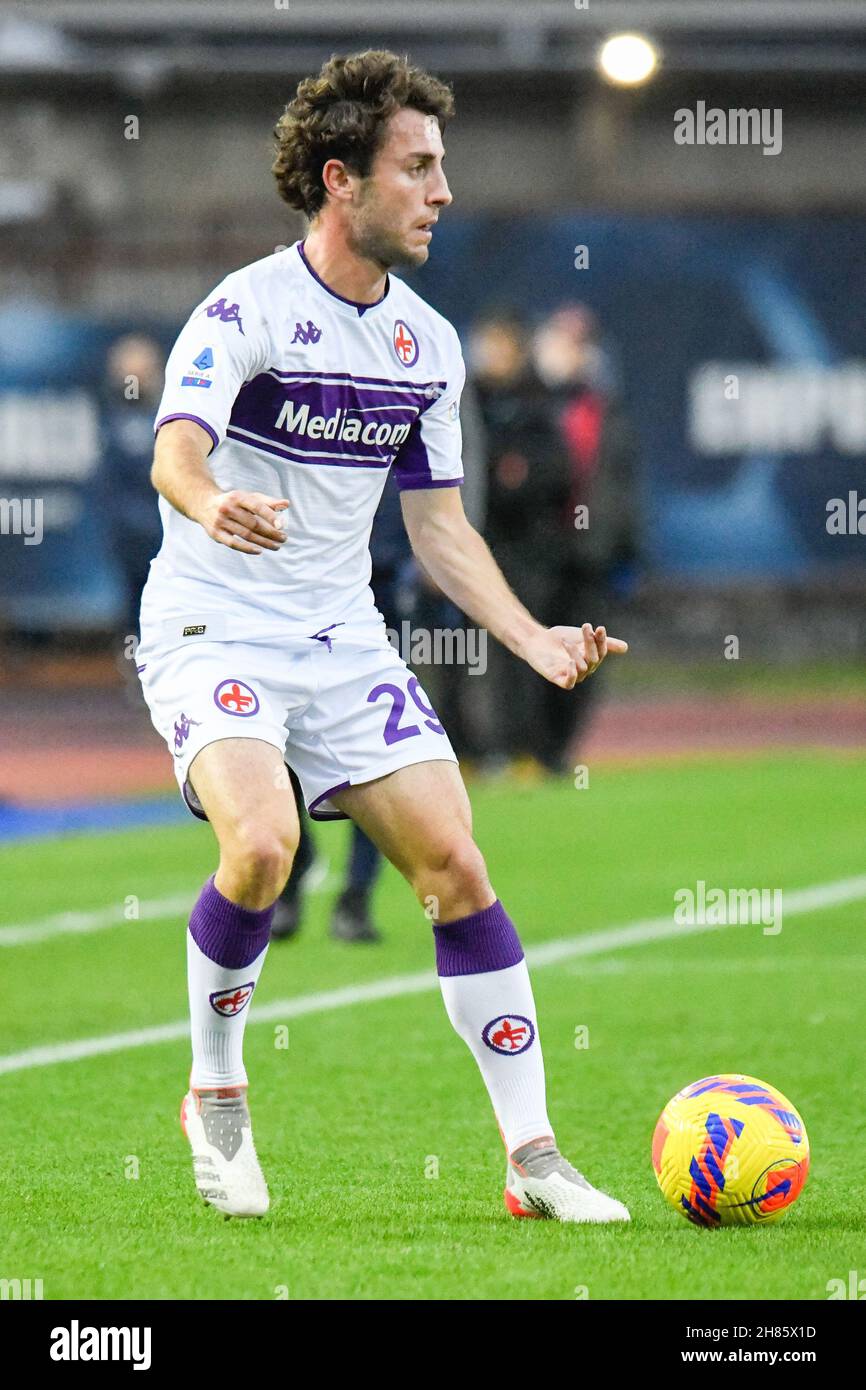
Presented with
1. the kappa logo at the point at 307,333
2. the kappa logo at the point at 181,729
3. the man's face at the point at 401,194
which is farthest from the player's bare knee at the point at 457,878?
the man's face at the point at 401,194

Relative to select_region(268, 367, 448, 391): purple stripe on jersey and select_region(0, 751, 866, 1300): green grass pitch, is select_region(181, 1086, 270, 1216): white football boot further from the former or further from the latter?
select_region(268, 367, 448, 391): purple stripe on jersey

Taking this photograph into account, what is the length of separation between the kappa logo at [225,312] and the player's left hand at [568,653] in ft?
3.08

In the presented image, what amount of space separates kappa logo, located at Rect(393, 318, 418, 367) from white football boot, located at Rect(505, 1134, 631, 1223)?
1.76 meters

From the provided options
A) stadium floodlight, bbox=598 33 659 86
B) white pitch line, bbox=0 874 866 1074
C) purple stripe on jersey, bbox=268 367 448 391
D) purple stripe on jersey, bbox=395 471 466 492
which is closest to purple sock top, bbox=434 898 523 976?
purple stripe on jersey, bbox=395 471 466 492

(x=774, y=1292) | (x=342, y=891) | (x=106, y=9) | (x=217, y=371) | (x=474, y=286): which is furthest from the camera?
(x=106, y=9)

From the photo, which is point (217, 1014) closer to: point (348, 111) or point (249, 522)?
point (249, 522)

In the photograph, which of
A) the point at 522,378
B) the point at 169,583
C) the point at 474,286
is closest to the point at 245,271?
the point at 169,583

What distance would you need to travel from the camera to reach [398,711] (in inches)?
215

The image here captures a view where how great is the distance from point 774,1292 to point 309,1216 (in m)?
1.17

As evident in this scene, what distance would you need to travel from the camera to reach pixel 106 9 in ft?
88.7

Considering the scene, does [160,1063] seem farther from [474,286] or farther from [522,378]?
[474,286]

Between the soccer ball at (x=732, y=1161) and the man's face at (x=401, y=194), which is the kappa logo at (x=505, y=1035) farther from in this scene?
the man's face at (x=401, y=194)

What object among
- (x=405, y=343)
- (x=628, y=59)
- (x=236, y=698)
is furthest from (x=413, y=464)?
(x=628, y=59)

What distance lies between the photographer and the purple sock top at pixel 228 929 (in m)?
5.31
